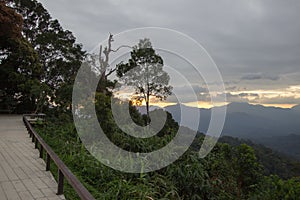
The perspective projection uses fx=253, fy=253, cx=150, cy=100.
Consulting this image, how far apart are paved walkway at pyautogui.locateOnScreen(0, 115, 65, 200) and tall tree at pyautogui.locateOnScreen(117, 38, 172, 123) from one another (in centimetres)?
506

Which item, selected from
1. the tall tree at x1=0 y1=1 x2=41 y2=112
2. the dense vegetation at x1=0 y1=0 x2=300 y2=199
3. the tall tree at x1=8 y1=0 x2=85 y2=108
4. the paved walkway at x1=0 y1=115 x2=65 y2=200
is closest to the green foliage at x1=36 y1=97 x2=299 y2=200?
the dense vegetation at x1=0 y1=0 x2=300 y2=199

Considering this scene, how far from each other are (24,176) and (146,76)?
298 inches

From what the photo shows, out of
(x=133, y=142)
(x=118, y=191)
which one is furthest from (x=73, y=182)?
(x=133, y=142)

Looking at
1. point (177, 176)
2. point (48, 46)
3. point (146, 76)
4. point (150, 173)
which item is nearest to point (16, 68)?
point (48, 46)

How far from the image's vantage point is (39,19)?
22609 millimetres

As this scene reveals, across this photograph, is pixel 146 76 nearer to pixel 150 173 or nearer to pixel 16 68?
pixel 150 173

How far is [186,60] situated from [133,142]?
99.8 inches

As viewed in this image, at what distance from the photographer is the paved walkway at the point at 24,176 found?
3.70 meters

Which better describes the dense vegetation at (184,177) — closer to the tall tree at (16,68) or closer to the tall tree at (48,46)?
the tall tree at (16,68)

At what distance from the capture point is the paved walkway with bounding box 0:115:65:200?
370cm

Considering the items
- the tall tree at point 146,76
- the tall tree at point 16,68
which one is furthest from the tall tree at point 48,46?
the tall tree at point 146,76

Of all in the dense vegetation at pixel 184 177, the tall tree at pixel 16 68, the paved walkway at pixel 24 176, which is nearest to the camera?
the paved walkway at pixel 24 176

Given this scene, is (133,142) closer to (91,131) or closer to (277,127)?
(91,131)

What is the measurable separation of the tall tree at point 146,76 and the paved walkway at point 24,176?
199 inches
